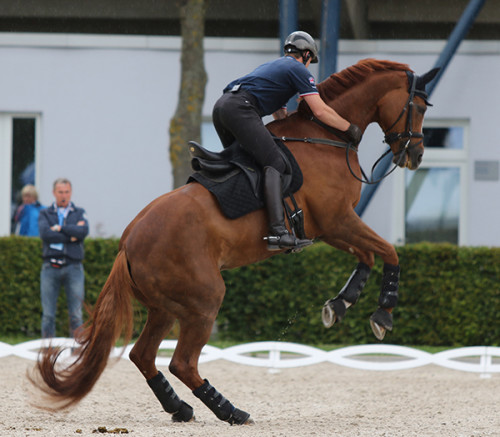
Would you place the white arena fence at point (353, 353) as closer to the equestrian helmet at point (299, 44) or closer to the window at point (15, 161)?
the equestrian helmet at point (299, 44)

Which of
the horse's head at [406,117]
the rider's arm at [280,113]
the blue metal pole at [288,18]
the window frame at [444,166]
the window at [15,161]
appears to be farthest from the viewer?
the window at [15,161]

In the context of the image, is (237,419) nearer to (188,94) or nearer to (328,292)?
(328,292)

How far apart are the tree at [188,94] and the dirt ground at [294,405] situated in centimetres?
327

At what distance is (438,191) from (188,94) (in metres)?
4.72

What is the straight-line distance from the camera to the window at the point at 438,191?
552 inches

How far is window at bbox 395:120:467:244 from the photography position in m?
14.0

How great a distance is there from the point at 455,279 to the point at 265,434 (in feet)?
20.5

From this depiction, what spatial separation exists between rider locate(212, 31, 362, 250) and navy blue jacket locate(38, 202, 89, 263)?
4.45 m

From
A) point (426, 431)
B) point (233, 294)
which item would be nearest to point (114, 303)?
point (426, 431)

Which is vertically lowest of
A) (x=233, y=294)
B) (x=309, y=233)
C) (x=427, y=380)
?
(x=427, y=380)

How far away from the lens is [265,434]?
5.49 meters

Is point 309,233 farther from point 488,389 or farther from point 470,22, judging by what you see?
point 470,22

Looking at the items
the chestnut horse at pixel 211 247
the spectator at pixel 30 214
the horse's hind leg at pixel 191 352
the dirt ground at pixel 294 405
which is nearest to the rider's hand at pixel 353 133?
the chestnut horse at pixel 211 247

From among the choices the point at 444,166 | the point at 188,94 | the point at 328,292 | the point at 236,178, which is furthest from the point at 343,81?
the point at 444,166
